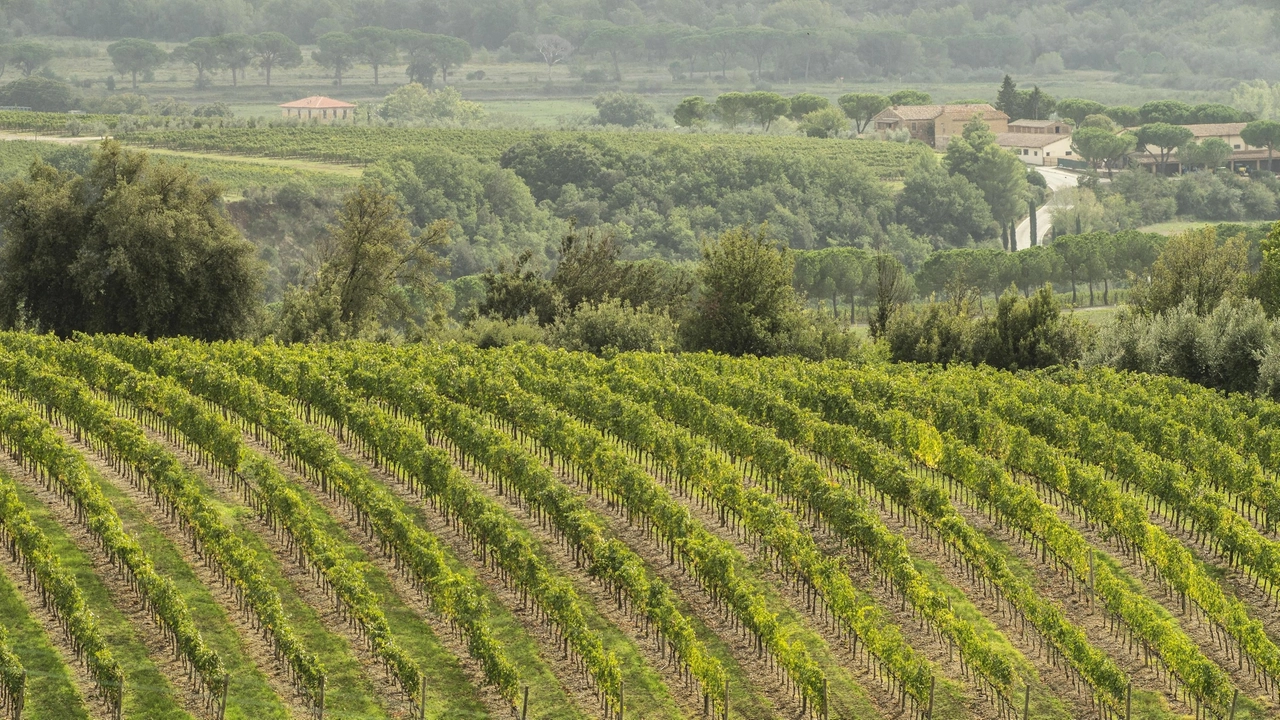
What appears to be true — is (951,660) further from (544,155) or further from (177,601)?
(544,155)

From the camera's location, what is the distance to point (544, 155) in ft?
551

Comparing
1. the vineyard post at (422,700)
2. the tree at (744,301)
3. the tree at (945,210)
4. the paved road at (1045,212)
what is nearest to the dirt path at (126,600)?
the vineyard post at (422,700)

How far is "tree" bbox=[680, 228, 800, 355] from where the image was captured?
58812 mm

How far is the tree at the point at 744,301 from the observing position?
58812 millimetres

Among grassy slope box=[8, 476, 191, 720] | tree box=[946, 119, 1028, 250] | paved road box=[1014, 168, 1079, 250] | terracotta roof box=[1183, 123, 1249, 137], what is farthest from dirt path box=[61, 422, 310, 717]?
terracotta roof box=[1183, 123, 1249, 137]

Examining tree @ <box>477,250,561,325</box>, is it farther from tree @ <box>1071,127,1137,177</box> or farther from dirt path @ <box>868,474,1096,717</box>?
tree @ <box>1071,127,1137,177</box>

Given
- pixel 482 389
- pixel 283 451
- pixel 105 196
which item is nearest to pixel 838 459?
pixel 482 389

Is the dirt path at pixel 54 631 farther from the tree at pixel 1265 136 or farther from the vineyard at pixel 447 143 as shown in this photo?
the tree at pixel 1265 136

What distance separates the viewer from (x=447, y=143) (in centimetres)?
17312

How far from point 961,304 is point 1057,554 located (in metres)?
28.4

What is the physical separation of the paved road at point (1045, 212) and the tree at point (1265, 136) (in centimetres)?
2033

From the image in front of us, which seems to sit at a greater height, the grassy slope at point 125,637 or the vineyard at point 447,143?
the vineyard at point 447,143

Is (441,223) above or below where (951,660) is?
above

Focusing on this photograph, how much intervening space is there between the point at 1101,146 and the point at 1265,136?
19.9 meters
